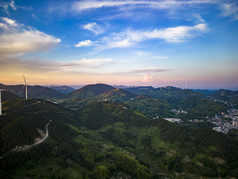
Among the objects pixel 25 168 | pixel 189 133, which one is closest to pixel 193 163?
pixel 189 133

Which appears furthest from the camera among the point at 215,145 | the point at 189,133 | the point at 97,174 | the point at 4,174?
the point at 189,133

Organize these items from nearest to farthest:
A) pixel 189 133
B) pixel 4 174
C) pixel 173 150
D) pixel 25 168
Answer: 1. pixel 4 174
2. pixel 25 168
3. pixel 173 150
4. pixel 189 133

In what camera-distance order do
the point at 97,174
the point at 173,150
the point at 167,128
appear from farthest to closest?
1. the point at 167,128
2. the point at 173,150
3. the point at 97,174

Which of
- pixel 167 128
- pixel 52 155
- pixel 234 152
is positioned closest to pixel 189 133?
pixel 167 128

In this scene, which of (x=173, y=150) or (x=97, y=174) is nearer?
(x=97, y=174)

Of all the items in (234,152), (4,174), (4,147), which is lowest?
(234,152)

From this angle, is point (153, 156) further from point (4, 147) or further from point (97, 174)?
point (4, 147)

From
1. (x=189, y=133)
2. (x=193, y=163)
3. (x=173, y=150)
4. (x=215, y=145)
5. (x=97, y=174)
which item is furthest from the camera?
(x=189, y=133)

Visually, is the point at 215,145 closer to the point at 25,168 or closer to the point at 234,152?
the point at 234,152

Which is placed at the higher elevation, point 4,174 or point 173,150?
point 4,174
